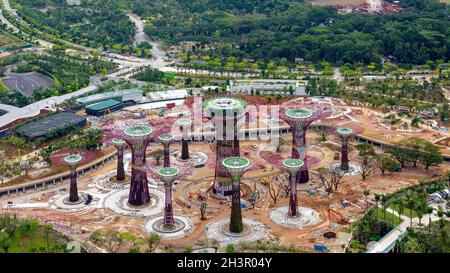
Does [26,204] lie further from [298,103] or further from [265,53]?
[265,53]

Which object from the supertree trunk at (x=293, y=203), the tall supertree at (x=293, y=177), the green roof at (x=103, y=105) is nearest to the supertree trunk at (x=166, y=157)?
the tall supertree at (x=293, y=177)

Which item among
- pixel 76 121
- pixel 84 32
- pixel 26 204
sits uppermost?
pixel 84 32

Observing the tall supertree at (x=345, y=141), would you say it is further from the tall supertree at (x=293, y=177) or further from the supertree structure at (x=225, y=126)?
the tall supertree at (x=293, y=177)

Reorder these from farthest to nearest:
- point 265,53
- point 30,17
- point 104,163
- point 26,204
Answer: point 30,17, point 265,53, point 104,163, point 26,204

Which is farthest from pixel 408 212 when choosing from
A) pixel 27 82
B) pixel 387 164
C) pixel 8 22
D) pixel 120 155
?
pixel 8 22

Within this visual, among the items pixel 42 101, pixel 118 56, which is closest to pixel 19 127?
pixel 42 101

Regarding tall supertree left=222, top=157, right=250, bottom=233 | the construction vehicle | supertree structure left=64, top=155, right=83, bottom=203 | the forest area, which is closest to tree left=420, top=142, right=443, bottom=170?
the construction vehicle
